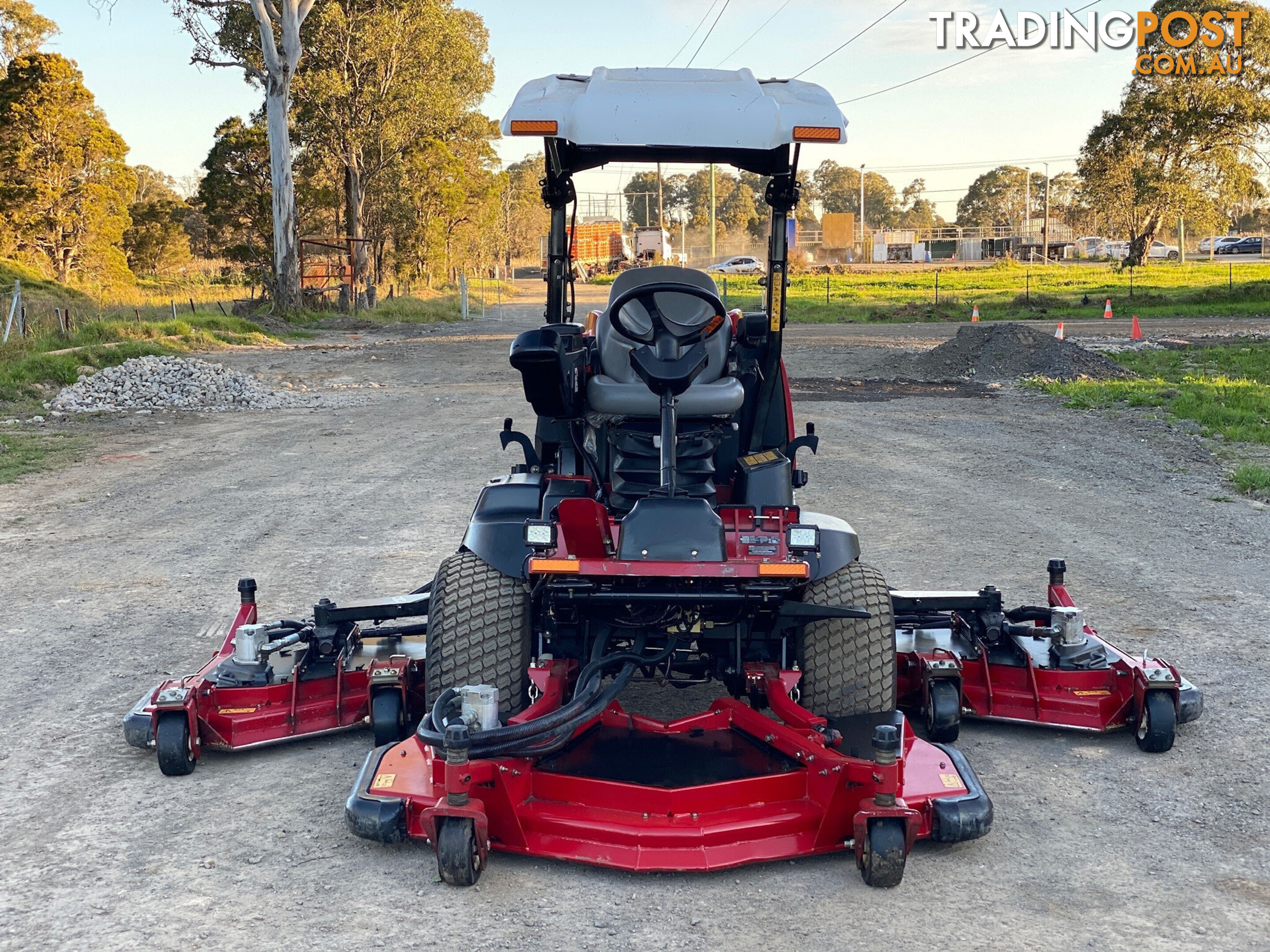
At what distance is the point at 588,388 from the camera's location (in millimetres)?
4824

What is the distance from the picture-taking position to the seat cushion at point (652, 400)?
15.5 ft

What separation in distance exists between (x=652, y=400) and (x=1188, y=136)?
42.8 metres

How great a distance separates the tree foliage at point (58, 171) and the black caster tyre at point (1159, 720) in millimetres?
40355

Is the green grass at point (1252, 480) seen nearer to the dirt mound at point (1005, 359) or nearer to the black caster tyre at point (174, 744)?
the dirt mound at point (1005, 359)

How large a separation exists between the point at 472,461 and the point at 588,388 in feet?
25.0

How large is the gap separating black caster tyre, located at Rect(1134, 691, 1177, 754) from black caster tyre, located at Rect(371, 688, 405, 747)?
3.03m

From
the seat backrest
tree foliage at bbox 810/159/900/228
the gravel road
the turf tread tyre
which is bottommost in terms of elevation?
the gravel road

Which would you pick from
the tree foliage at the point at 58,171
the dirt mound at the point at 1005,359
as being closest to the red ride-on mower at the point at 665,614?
the dirt mound at the point at 1005,359

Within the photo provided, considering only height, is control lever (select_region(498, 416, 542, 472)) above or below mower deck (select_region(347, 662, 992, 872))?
above

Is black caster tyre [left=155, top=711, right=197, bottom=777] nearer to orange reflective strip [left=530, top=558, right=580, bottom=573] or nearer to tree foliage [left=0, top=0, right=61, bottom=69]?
orange reflective strip [left=530, top=558, right=580, bottom=573]

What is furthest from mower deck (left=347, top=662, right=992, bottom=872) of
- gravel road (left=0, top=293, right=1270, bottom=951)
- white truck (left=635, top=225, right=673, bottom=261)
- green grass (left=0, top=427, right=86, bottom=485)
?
green grass (left=0, top=427, right=86, bottom=485)

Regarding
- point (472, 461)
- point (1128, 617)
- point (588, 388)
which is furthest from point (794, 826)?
point (472, 461)

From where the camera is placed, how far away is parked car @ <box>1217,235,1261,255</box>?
77875mm

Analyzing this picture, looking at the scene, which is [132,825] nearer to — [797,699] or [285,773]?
[285,773]
